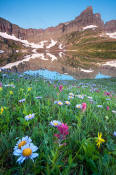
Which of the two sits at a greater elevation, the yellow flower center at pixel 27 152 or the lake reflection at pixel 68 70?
the lake reflection at pixel 68 70

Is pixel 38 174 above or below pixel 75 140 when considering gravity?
below

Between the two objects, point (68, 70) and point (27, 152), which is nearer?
point (27, 152)

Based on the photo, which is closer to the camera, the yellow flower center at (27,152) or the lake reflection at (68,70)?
the yellow flower center at (27,152)

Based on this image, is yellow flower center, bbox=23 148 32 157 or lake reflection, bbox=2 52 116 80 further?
lake reflection, bbox=2 52 116 80

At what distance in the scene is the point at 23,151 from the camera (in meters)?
0.86

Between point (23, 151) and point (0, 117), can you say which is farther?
point (0, 117)

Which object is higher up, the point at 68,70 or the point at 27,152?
the point at 68,70

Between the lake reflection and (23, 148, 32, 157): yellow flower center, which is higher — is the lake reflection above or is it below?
above

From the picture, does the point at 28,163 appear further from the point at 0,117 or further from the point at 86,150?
the point at 0,117

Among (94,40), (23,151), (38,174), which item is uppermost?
(94,40)

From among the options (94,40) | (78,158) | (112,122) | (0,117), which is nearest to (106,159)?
(78,158)

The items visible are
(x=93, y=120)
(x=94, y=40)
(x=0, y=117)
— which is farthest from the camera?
(x=94, y=40)

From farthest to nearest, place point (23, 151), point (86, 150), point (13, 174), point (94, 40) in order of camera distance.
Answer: point (94, 40) < point (86, 150) < point (13, 174) < point (23, 151)

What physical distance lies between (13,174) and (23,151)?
381mm
